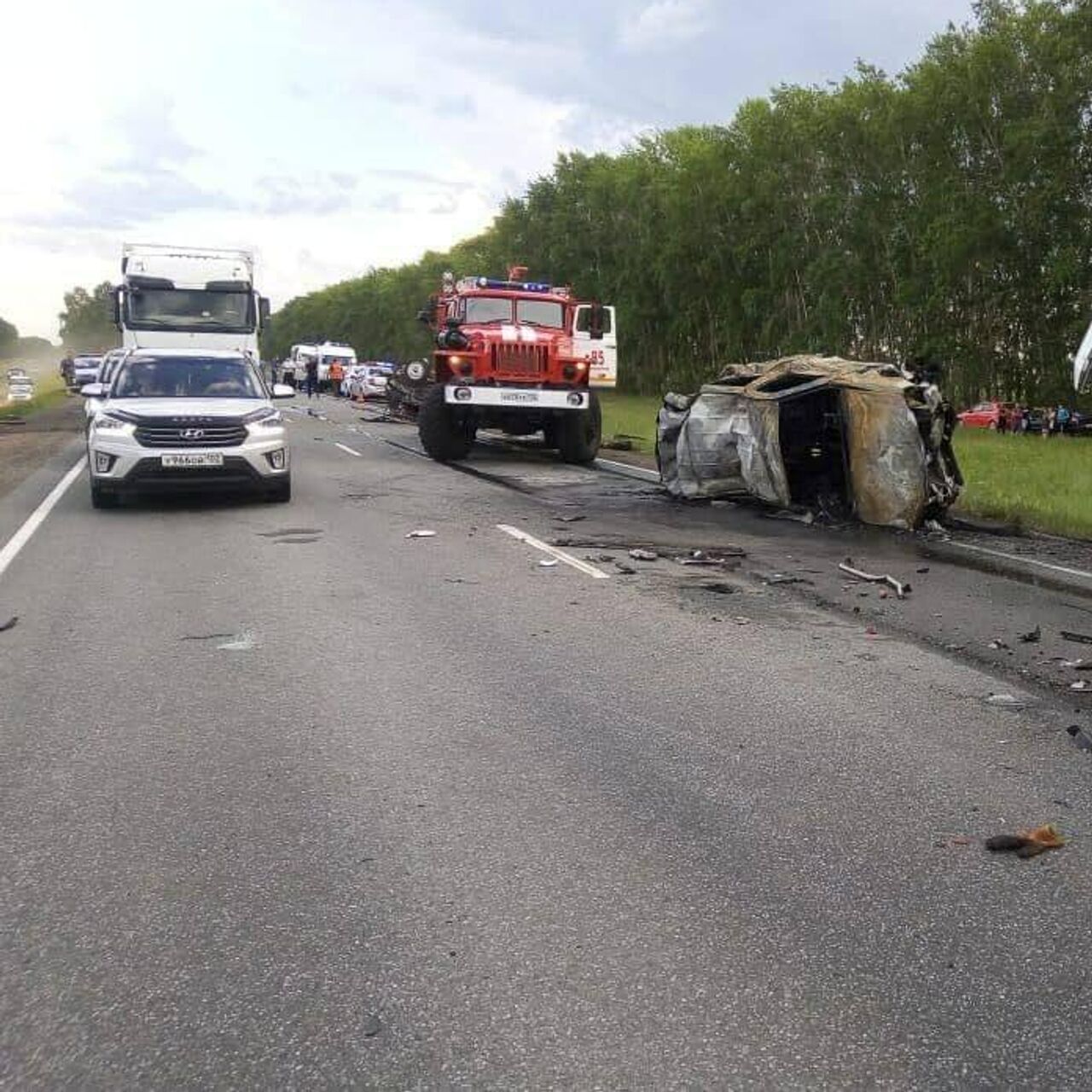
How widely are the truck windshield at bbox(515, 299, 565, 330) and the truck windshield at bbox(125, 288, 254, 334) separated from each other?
5.15m

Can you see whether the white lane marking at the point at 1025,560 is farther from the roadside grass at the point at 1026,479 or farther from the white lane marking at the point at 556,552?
the white lane marking at the point at 556,552

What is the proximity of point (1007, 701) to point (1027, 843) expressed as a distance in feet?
6.28

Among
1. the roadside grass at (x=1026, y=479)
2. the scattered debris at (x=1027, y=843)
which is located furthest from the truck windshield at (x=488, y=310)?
the scattered debris at (x=1027, y=843)

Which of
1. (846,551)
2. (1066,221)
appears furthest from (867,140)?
(846,551)

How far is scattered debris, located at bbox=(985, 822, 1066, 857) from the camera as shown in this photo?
393cm

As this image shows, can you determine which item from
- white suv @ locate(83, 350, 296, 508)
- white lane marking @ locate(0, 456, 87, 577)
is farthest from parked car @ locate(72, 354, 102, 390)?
→ white suv @ locate(83, 350, 296, 508)

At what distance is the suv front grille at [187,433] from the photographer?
11.9 metres

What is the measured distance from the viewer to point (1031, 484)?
52.2 ft

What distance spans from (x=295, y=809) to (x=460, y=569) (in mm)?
5170

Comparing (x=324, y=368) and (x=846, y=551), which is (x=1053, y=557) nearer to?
(x=846, y=551)

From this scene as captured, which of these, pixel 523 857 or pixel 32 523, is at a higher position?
pixel 32 523

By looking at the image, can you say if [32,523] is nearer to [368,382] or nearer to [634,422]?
[634,422]

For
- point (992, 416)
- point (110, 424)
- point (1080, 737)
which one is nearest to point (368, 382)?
point (992, 416)

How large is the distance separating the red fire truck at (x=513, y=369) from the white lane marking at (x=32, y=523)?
5814 mm
